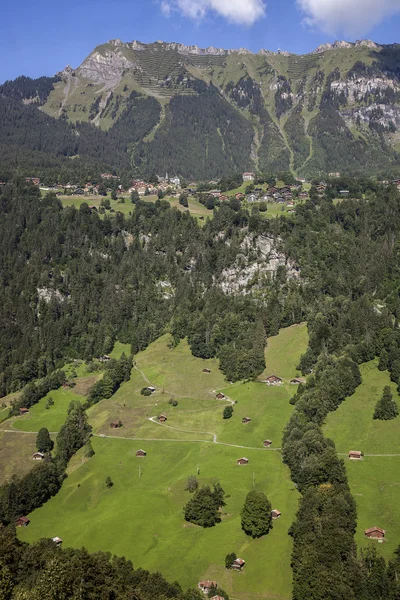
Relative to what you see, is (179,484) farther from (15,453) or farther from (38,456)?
(15,453)

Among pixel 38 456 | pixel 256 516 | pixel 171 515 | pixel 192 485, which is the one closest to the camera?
pixel 256 516

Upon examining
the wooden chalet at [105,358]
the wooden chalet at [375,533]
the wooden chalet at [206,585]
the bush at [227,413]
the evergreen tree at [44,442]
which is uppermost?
the wooden chalet at [375,533]

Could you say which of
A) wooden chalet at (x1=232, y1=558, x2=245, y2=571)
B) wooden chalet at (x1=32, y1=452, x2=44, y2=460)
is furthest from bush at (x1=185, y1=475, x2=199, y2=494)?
wooden chalet at (x1=32, y1=452, x2=44, y2=460)

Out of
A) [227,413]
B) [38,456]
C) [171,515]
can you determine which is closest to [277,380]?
[227,413]

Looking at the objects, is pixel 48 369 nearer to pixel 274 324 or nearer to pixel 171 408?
pixel 171 408

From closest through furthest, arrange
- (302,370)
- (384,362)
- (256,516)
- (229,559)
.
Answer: (229,559) → (256,516) → (384,362) → (302,370)

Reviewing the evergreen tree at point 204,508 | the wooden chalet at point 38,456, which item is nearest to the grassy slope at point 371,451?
the evergreen tree at point 204,508

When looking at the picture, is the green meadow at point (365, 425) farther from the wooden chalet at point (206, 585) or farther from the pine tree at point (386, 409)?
the wooden chalet at point (206, 585)
